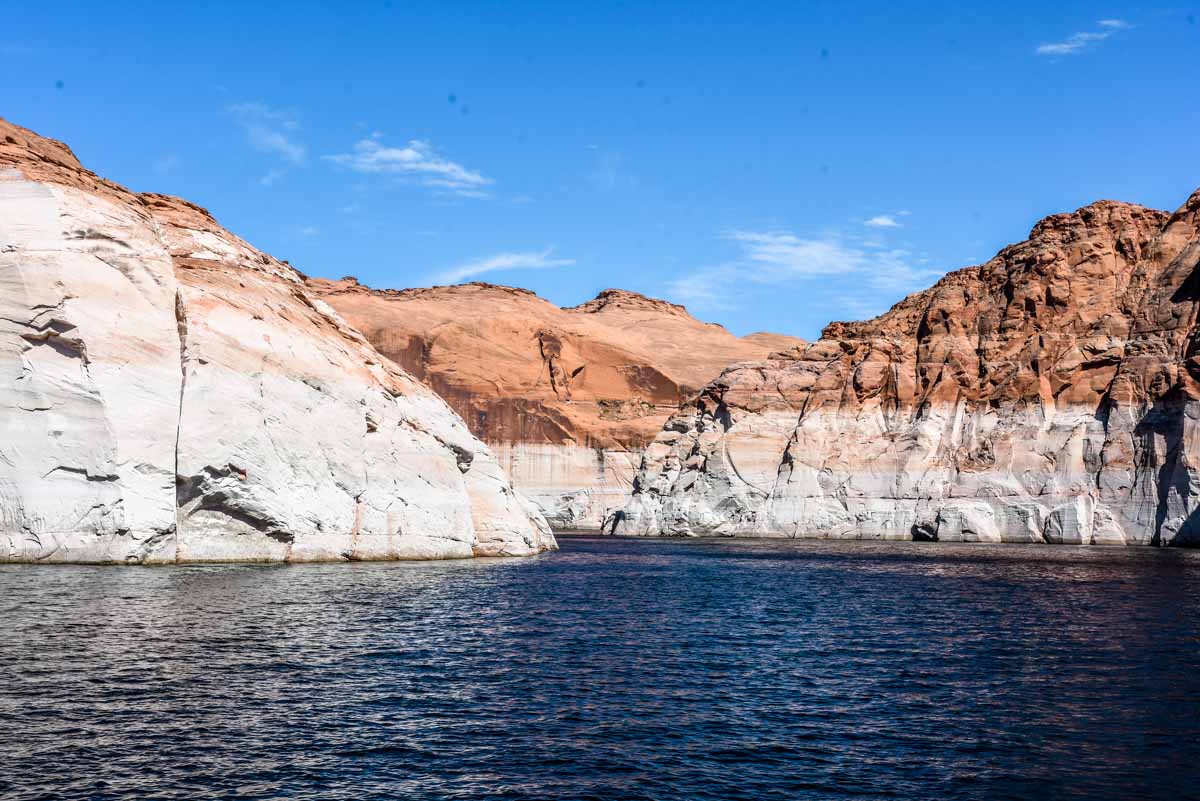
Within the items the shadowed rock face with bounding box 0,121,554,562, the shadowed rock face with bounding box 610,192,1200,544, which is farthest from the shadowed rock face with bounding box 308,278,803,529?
the shadowed rock face with bounding box 0,121,554,562

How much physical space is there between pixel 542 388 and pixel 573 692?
132 m

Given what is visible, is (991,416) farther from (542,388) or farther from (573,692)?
(542,388)

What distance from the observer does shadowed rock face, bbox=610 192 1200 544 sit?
258ft

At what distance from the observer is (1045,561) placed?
6041cm

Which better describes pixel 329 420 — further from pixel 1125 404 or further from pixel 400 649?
pixel 1125 404

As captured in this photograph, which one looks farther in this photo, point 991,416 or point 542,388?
point 542,388

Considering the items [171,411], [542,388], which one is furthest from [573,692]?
[542,388]

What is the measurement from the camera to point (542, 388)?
15388 cm

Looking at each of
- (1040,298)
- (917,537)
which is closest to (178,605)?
(917,537)

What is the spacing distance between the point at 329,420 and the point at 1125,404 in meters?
62.9

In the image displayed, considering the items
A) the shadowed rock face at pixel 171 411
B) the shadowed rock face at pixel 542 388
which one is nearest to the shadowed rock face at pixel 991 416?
the shadowed rock face at pixel 542 388

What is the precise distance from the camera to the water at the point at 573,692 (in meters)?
15.9

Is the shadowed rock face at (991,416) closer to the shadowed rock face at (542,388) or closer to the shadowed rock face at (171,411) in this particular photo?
the shadowed rock face at (542,388)

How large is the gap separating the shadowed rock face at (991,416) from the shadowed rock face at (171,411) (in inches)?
1967
